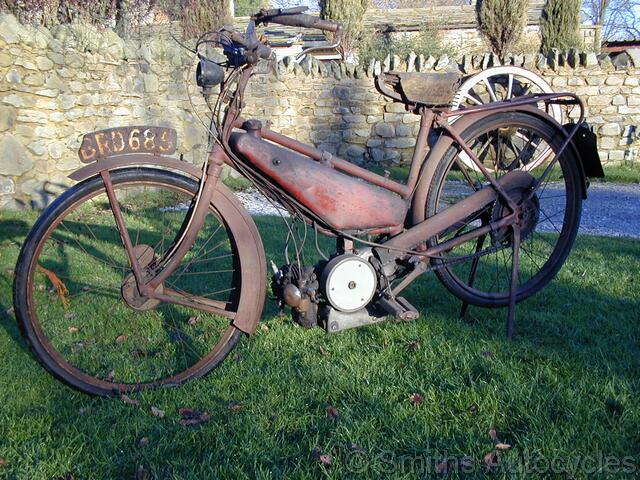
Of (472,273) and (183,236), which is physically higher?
(183,236)

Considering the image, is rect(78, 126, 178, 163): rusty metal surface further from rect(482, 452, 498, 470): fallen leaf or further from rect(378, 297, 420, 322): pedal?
rect(482, 452, 498, 470): fallen leaf

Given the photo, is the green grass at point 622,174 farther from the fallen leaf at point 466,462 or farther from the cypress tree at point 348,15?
the fallen leaf at point 466,462

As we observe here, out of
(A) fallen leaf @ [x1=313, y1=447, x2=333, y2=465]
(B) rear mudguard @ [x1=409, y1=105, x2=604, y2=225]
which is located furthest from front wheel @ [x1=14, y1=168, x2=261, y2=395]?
(B) rear mudguard @ [x1=409, y1=105, x2=604, y2=225]

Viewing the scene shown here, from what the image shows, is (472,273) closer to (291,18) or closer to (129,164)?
(291,18)

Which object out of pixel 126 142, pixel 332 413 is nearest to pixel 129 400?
pixel 332 413

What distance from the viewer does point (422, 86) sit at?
2.93 meters

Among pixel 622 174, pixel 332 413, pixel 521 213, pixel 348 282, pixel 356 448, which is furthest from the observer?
pixel 622 174

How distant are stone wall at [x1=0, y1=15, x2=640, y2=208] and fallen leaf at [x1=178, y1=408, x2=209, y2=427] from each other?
211cm

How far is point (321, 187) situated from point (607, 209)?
581 centimetres

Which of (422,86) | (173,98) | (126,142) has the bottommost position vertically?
(173,98)

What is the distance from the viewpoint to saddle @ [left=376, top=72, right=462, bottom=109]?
2.92 m

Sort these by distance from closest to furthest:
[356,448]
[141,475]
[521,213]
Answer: [141,475], [356,448], [521,213]

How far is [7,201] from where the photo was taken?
21.7ft

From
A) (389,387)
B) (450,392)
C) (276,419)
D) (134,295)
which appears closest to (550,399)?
(450,392)
